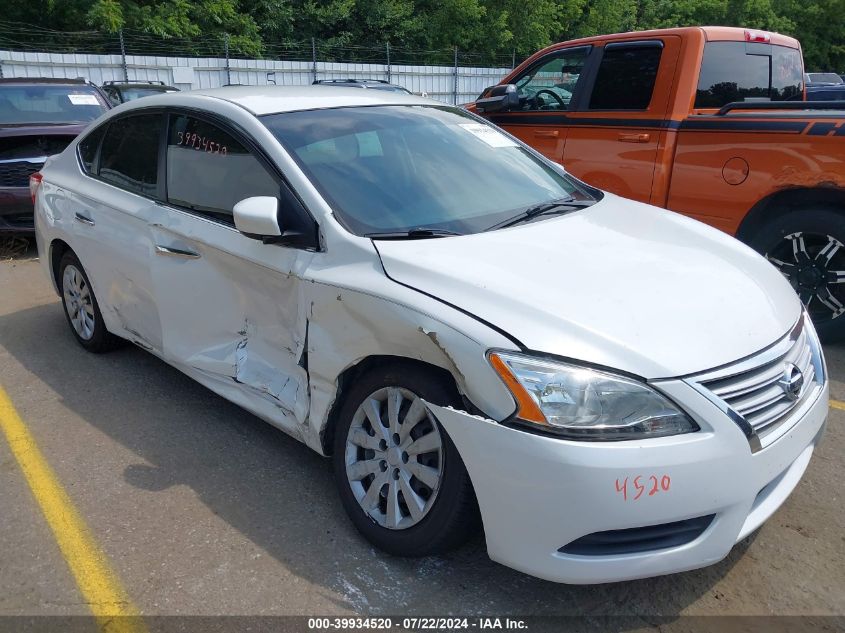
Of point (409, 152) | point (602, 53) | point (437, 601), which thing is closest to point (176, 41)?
point (602, 53)

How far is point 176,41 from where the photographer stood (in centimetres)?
2438

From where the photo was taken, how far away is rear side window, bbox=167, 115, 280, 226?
3.39 m

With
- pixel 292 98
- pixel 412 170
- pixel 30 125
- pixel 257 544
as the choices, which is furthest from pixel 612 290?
pixel 30 125

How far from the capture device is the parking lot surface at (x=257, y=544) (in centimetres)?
261

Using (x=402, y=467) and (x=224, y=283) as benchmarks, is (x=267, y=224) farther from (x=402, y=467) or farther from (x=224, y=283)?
(x=402, y=467)

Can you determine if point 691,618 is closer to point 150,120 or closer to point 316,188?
point 316,188

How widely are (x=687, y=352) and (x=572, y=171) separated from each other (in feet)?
12.9

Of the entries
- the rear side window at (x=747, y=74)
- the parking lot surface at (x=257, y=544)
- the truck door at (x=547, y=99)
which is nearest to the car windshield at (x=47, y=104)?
the truck door at (x=547, y=99)

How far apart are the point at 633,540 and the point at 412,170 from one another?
1.89 m

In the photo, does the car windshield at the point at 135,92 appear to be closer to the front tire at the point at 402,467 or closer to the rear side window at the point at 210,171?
the rear side window at the point at 210,171

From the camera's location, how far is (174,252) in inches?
145

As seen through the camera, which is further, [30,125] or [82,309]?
[30,125]

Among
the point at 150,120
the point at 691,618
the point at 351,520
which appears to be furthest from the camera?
the point at 150,120

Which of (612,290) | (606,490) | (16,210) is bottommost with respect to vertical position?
(16,210)
